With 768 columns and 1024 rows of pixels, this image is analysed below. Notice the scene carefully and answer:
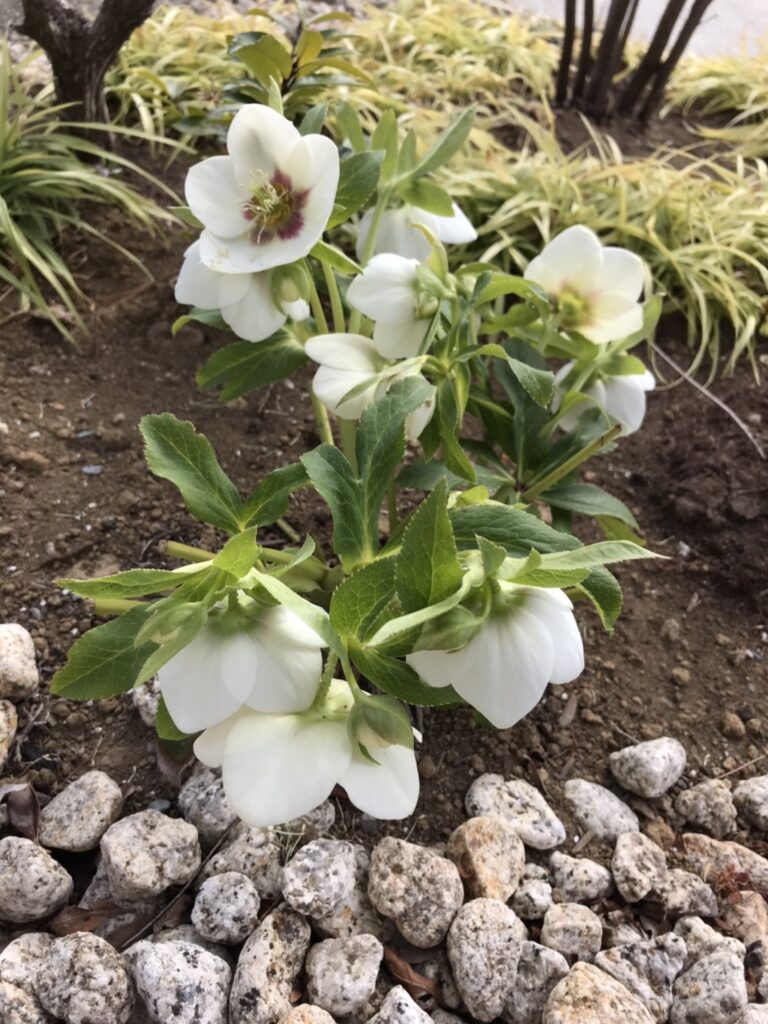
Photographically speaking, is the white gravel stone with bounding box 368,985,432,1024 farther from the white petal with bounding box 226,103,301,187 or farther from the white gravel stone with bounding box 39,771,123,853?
the white petal with bounding box 226,103,301,187

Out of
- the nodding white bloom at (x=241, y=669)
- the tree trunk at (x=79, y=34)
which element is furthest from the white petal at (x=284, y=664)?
the tree trunk at (x=79, y=34)

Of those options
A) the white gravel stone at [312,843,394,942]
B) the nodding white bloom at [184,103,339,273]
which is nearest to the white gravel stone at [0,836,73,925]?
the white gravel stone at [312,843,394,942]

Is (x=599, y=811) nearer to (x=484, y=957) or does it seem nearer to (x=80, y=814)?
(x=484, y=957)

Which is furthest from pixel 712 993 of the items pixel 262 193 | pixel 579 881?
pixel 262 193

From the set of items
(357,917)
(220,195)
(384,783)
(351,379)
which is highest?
(220,195)

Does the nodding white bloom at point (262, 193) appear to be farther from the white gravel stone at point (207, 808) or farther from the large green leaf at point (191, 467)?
the white gravel stone at point (207, 808)

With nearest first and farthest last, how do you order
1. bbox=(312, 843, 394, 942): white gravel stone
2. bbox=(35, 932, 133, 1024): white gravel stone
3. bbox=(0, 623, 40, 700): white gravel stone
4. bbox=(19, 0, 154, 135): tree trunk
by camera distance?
bbox=(35, 932, 133, 1024): white gravel stone
bbox=(312, 843, 394, 942): white gravel stone
bbox=(0, 623, 40, 700): white gravel stone
bbox=(19, 0, 154, 135): tree trunk
